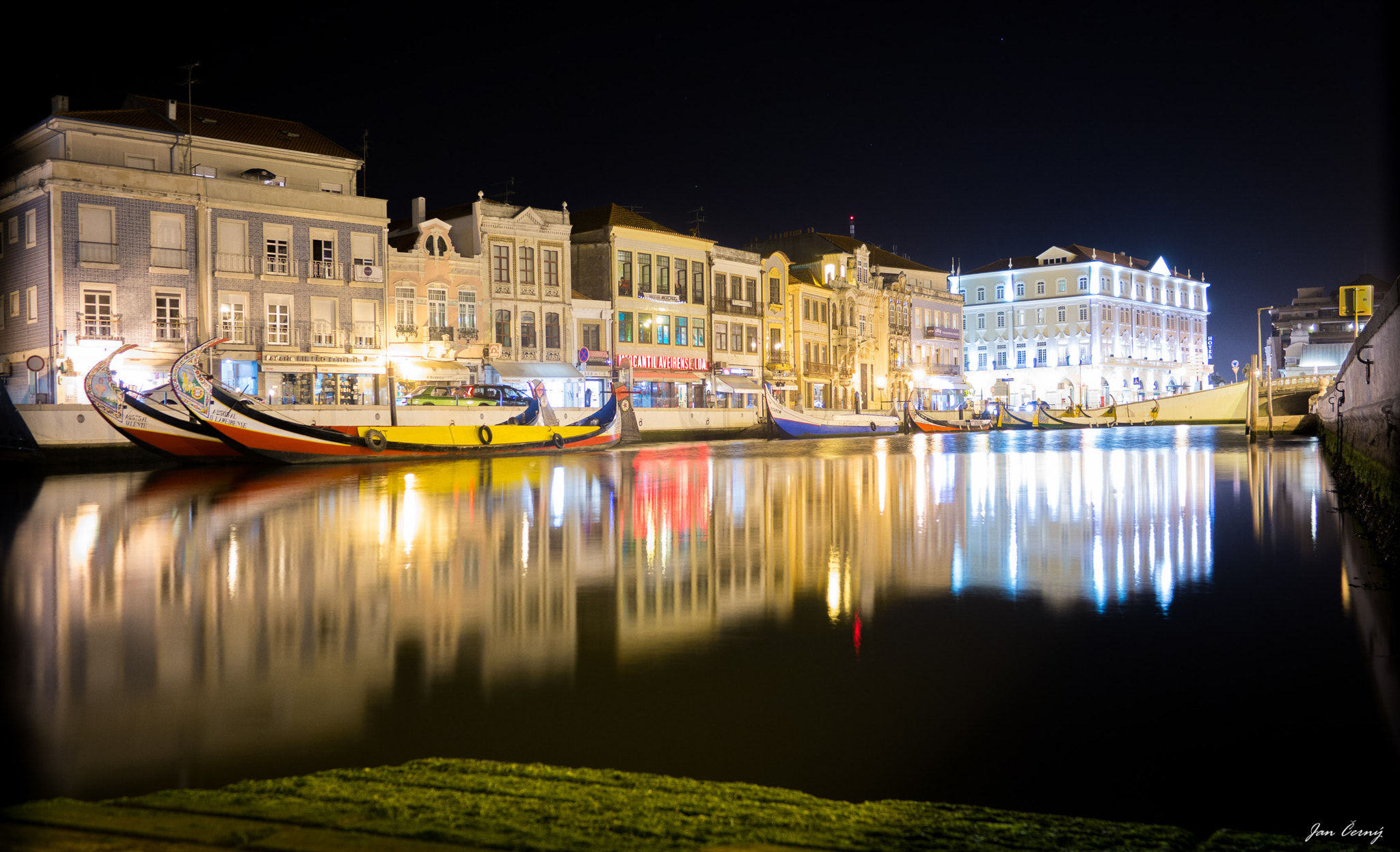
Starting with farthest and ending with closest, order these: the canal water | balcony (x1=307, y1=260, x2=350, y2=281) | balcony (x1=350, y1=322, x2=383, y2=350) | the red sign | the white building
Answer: the white building → the red sign → balcony (x1=350, y1=322, x2=383, y2=350) → balcony (x1=307, y1=260, x2=350, y2=281) → the canal water

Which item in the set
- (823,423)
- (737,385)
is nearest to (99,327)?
(737,385)

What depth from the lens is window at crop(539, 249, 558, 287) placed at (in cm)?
5091

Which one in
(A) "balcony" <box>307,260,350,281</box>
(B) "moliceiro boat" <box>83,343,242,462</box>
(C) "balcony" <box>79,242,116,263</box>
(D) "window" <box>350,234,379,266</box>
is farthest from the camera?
(D) "window" <box>350,234,379,266</box>

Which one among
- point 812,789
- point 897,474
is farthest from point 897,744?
point 897,474

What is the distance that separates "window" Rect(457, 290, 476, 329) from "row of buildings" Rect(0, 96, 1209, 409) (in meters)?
0.10

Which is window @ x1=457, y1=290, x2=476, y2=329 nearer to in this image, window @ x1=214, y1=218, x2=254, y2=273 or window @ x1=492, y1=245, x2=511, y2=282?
window @ x1=492, y1=245, x2=511, y2=282

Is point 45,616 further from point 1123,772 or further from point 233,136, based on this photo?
point 233,136

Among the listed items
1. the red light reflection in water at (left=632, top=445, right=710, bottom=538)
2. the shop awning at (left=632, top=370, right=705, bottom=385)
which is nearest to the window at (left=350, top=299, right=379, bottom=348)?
the shop awning at (left=632, top=370, right=705, bottom=385)

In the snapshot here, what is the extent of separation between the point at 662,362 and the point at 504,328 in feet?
33.2

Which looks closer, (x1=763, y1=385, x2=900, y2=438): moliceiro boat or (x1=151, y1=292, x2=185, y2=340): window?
(x1=151, y1=292, x2=185, y2=340): window

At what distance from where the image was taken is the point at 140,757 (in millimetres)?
4594

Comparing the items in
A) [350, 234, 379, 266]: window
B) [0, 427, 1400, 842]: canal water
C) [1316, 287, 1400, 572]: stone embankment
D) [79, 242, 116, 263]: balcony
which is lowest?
[0, 427, 1400, 842]: canal water

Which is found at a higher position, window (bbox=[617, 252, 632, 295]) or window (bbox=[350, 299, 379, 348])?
window (bbox=[617, 252, 632, 295])

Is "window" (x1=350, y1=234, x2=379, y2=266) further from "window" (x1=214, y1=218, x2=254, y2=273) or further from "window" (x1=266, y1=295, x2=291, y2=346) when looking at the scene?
"window" (x1=214, y1=218, x2=254, y2=273)
